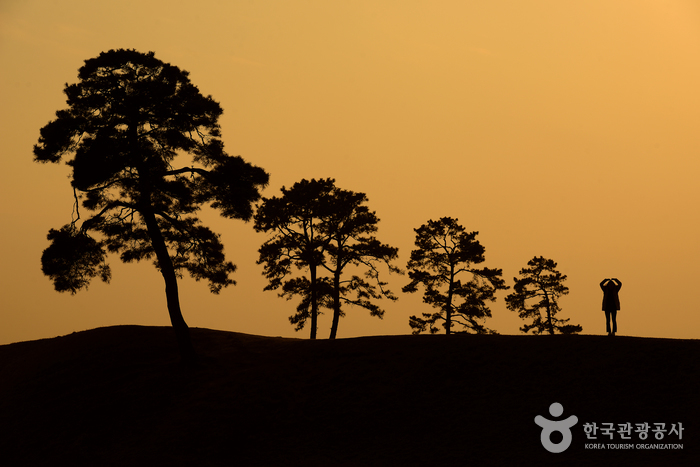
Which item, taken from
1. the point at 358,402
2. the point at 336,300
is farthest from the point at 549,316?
the point at 358,402

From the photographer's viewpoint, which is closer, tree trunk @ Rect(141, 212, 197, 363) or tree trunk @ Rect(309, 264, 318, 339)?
tree trunk @ Rect(141, 212, 197, 363)

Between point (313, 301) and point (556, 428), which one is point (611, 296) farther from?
point (313, 301)

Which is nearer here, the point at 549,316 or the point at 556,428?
the point at 556,428

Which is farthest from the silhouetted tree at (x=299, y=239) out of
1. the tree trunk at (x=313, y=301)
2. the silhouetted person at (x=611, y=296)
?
the silhouetted person at (x=611, y=296)

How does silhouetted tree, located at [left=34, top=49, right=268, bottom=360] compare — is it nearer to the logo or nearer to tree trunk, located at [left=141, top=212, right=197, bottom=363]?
tree trunk, located at [left=141, top=212, right=197, bottom=363]

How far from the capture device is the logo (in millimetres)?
18781

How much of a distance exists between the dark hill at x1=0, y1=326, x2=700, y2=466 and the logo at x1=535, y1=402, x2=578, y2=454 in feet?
0.67

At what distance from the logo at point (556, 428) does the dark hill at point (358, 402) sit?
204 millimetres

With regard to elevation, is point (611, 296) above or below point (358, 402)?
above

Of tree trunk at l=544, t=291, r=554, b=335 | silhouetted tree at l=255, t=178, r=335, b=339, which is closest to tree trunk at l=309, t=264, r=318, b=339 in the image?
silhouetted tree at l=255, t=178, r=335, b=339

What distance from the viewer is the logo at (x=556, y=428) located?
739 inches

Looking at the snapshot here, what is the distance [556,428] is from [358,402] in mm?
6916

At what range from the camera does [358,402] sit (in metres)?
22.7

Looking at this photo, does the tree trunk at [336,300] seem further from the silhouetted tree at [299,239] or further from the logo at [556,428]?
the logo at [556,428]
